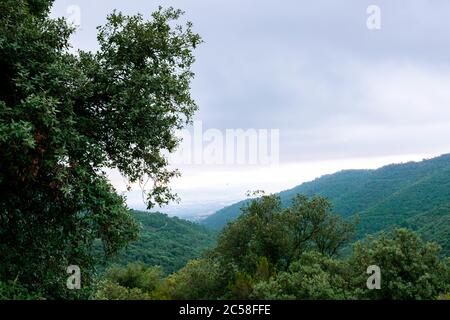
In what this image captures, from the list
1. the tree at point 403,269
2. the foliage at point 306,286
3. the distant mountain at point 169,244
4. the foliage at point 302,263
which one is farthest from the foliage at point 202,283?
the distant mountain at point 169,244

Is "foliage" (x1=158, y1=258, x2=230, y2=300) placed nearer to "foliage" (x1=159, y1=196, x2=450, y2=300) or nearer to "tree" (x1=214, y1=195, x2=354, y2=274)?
"foliage" (x1=159, y1=196, x2=450, y2=300)

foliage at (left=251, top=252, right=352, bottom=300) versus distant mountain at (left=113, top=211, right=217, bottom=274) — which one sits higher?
foliage at (left=251, top=252, right=352, bottom=300)

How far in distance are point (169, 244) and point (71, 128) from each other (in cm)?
10862

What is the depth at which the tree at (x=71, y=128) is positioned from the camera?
9.28 meters

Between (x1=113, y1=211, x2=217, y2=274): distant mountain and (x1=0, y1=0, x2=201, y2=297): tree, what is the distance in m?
63.3

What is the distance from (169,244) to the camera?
115m

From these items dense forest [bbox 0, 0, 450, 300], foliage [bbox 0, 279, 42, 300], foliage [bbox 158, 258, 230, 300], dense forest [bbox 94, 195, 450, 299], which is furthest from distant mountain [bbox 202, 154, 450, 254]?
foliage [bbox 0, 279, 42, 300]

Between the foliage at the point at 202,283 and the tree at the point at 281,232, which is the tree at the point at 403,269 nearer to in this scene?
the tree at the point at 281,232

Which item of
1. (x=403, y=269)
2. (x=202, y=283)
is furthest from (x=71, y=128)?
(x=202, y=283)

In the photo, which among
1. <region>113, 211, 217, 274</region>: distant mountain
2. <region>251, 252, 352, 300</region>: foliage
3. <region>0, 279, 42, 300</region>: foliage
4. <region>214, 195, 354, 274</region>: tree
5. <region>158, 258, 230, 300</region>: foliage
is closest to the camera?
<region>0, 279, 42, 300</region>: foliage

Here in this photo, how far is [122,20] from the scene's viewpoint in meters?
11.6

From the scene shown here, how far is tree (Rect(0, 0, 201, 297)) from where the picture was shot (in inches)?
365

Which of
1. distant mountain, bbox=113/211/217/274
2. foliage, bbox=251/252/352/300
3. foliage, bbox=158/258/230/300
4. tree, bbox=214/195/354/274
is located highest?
tree, bbox=214/195/354/274
